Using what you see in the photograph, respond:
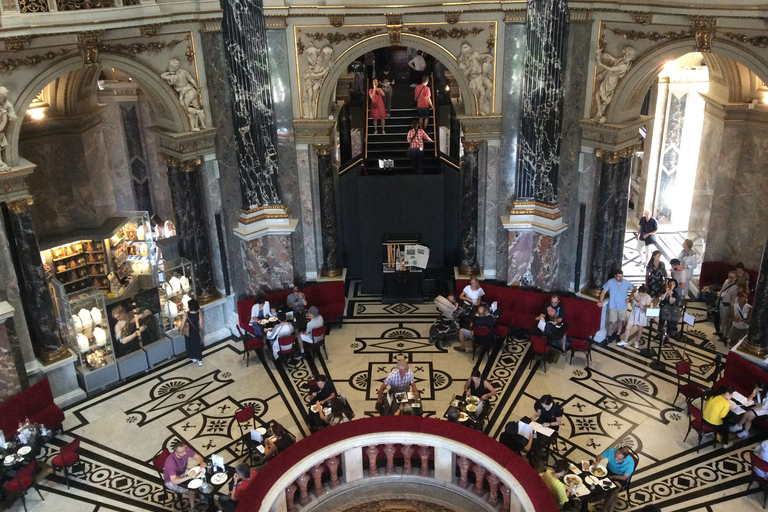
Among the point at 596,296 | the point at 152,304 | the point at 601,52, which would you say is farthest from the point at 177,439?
the point at 601,52

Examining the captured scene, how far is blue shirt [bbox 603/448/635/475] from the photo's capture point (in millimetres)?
10727

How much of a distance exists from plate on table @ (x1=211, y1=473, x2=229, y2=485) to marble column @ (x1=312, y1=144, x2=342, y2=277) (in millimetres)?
6971

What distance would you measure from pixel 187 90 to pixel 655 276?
1048 centimetres

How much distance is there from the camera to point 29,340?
530 inches

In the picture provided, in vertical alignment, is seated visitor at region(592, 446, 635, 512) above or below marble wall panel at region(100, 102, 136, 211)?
below

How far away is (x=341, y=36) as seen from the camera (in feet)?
50.2

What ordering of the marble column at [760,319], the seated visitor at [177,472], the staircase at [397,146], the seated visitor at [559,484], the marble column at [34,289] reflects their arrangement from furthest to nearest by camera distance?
1. the staircase at [397,146]
2. the marble column at [760,319]
3. the marble column at [34,289]
4. the seated visitor at [177,472]
5. the seated visitor at [559,484]

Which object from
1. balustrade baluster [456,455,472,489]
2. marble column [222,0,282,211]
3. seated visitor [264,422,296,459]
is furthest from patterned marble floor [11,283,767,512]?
marble column [222,0,282,211]

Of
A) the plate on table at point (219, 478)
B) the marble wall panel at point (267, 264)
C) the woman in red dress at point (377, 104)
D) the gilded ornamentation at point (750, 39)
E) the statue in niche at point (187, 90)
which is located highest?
the gilded ornamentation at point (750, 39)

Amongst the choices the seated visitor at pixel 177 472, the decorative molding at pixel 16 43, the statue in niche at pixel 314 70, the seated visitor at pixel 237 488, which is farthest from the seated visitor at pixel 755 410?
the decorative molding at pixel 16 43

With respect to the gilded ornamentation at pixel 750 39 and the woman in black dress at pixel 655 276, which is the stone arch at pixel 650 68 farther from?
the woman in black dress at pixel 655 276

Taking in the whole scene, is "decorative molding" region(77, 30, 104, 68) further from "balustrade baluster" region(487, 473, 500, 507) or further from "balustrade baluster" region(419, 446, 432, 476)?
"balustrade baluster" region(487, 473, 500, 507)

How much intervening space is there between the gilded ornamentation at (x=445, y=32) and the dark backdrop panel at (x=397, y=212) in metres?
3.42

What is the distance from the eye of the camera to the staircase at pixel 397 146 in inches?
733
